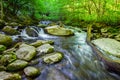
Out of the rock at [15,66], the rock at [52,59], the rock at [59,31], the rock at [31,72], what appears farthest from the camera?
the rock at [59,31]

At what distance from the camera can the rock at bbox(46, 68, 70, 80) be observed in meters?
5.32

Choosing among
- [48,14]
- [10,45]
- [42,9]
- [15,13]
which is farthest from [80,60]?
[48,14]

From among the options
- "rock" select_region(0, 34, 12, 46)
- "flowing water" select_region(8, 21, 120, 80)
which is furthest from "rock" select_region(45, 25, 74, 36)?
"rock" select_region(0, 34, 12, 46)

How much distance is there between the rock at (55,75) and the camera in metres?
5.32

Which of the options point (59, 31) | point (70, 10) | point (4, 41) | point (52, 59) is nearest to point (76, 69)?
point (52, 59)

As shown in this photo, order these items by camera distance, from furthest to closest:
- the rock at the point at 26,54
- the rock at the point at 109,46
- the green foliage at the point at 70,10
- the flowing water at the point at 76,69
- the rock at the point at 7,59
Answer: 1. the green foliage at the point at 70,10
2. the rock at the point at 109,46
3. the rock at the point at 26,54
4. the rock at the point at 7,59
5. the flowing water at the point at 76,69

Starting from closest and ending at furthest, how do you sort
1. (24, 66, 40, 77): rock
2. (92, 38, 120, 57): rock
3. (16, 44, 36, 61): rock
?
1. (24, 66, 40, 77): rock
2. (16, 44, 36, 61): rock
3. (92, 38, 120, 57): rock

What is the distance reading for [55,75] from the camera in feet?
17.8

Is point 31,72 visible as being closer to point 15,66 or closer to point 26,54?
point 15,66

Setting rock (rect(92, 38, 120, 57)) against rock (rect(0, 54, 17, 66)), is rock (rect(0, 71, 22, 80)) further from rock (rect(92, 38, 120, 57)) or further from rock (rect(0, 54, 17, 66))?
rock (rect(92, 38, 120, 57))

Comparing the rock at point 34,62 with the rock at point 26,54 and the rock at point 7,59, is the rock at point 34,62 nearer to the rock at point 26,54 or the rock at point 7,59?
the rock at point 26,54

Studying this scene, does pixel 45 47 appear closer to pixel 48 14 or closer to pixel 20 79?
pixel 20 79

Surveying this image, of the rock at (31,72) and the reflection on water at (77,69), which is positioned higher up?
the rock at (31,72)

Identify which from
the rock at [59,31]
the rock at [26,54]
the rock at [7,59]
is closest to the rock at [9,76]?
the rock at [7,59]
